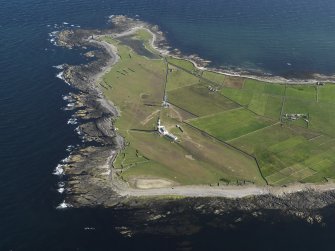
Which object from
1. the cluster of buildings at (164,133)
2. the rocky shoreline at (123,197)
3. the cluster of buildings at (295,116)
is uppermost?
the cluster of buildings at (295,116)

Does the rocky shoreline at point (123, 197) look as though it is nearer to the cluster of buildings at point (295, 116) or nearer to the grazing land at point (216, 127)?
the grazing land at point (216, 127)

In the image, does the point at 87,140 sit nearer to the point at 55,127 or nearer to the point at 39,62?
the point at 55,127

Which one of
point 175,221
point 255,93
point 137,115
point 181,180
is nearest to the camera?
point 175,221

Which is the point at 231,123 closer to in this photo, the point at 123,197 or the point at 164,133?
the point at 164,133

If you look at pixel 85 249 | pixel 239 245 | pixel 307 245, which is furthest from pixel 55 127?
pixel 307 245

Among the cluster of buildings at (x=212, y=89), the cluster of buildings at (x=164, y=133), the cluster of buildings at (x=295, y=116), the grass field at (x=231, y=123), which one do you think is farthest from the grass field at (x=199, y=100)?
the cluster of buildings at (x=295, y=116)

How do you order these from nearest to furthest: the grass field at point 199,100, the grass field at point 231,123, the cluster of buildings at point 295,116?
the grass field at point 231,123 < the cluster of buildings at point 295,116 < the grass field at point 199,100

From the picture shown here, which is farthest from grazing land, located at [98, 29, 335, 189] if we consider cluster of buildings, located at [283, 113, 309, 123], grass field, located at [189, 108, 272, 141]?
grass field, located at [189, 108, 272, 141]

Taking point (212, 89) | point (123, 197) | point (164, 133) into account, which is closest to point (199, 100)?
point (212, 89)
